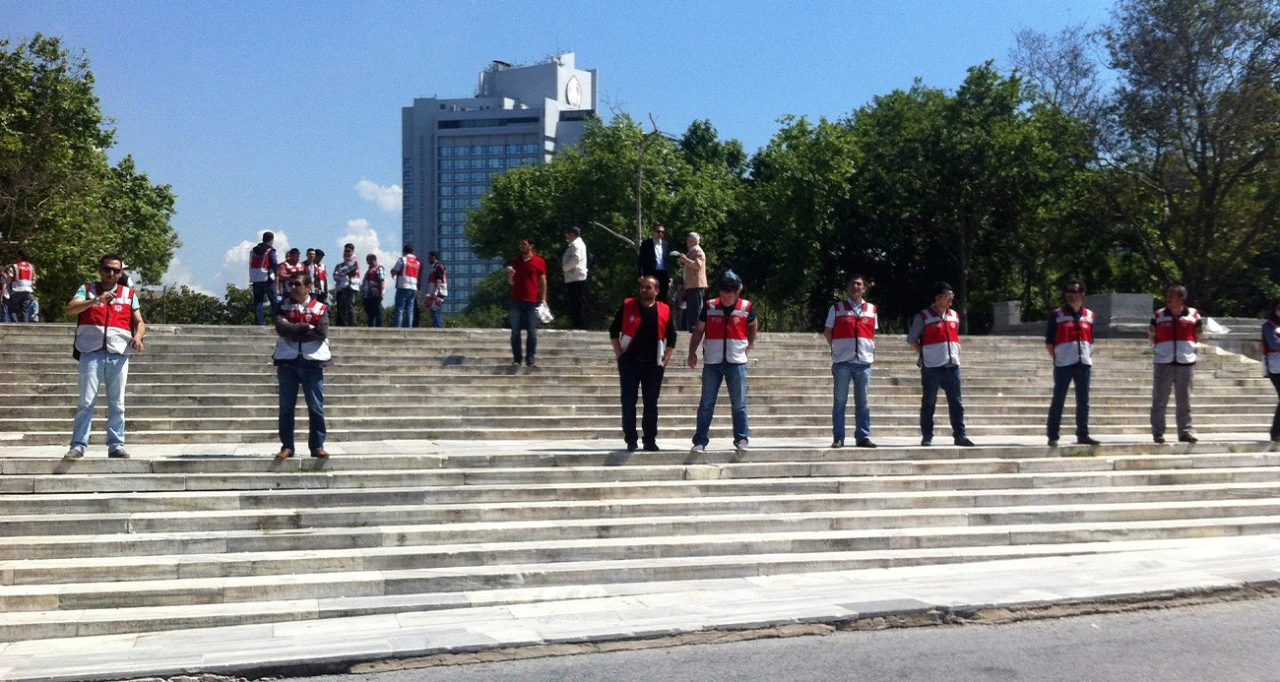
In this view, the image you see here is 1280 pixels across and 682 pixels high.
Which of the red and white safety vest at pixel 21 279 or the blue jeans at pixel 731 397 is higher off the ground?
the red and white safety vest at pixel 21 279

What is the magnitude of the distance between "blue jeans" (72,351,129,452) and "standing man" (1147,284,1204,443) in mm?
10363

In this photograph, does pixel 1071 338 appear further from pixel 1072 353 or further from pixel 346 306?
pixel 346 306

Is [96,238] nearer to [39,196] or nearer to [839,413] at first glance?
[39,196]

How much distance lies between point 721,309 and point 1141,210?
92.3 feet

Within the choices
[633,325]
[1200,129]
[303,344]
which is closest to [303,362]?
[303,344]

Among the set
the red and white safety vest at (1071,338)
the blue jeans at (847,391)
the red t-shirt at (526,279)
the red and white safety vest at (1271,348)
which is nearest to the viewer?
the blue jeans at (847,391)

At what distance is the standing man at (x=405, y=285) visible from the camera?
816 inches

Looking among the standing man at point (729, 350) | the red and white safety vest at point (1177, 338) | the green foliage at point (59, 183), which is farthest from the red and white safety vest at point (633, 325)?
the green foliage at point (59, 183)

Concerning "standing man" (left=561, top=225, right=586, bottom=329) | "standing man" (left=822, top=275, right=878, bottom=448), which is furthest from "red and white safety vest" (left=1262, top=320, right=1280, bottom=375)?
"standing man" (left=561, top=225, right=586, bottom=329)

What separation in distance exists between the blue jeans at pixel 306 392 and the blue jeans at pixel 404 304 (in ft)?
35.6

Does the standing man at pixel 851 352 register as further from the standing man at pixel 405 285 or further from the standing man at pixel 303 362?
the standing man at pixel 405 285


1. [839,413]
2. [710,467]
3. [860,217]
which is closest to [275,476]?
[710,467]

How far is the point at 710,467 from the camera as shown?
10.2 m

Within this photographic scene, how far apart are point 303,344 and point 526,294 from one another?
5.60 m
